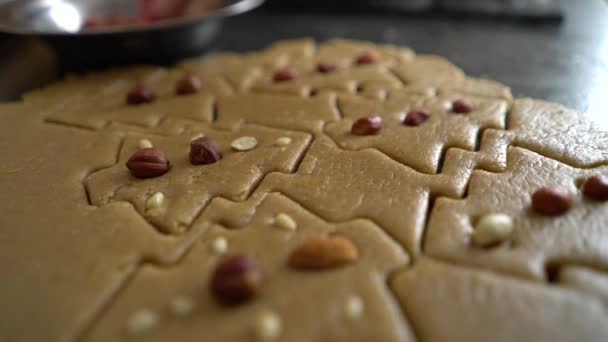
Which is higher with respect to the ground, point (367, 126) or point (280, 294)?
point (367, 126)

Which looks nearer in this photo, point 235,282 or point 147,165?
point 235,282

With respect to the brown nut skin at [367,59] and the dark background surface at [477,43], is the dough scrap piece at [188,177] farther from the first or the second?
the dark background surface at [477,43]

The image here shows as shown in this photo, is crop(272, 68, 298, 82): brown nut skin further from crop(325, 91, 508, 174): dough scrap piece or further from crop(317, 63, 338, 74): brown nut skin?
crop(325, 91, 508, 174): dough scrap piece

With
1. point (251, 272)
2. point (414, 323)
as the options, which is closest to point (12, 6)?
point (251, 272)

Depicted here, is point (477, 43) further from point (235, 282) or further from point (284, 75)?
point (235, 282)

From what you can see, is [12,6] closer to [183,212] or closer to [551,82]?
[183,212]

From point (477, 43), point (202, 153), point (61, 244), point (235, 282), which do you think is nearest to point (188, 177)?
point (202, 153)
